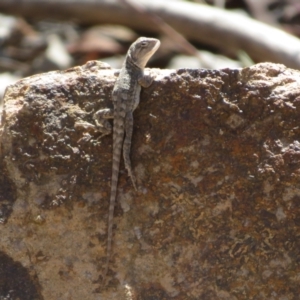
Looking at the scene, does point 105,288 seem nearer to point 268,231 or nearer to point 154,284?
point 154,284

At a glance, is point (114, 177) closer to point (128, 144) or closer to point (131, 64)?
point (128, 144)

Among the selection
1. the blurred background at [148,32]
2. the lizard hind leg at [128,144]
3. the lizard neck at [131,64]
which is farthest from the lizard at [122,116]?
the blurred background at [148,32]

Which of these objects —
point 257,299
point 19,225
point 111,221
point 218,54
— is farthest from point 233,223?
point 218,54

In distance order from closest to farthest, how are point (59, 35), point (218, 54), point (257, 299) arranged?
point (257, 299), point (218, 54), point (59, 35)

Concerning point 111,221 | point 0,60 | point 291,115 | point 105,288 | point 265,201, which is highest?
point 291,115

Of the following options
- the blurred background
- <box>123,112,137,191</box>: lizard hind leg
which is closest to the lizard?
<box>123,112,137,191</box>: lizard hind leg

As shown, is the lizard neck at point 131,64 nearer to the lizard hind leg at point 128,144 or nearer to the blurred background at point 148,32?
the lizard hind leg at point 128,144
